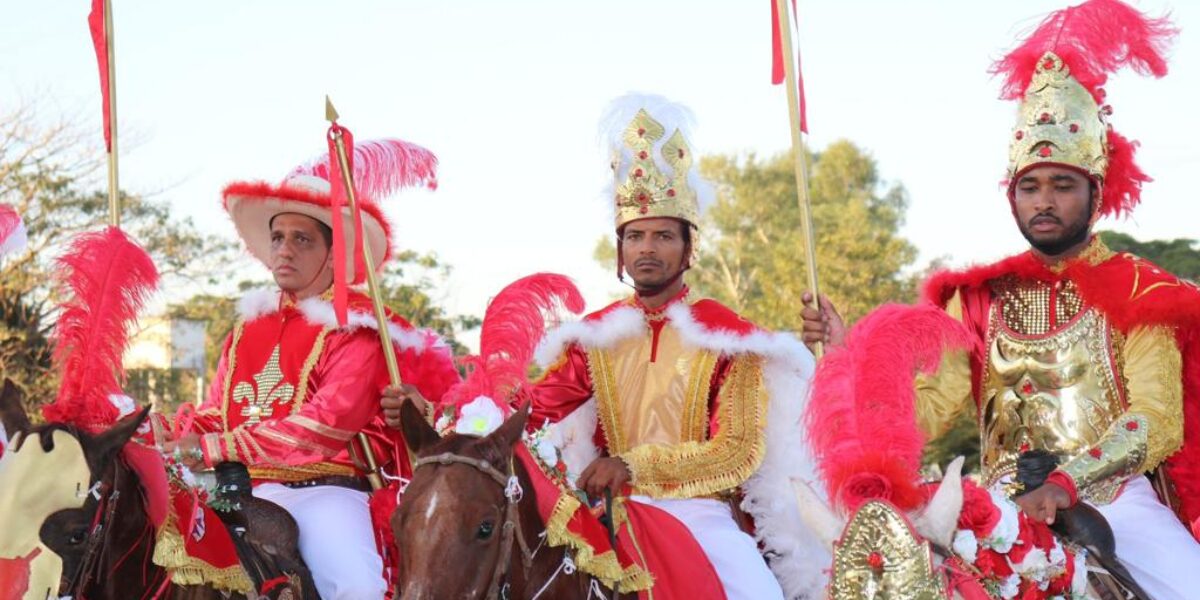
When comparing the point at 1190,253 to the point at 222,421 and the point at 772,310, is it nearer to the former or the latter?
the point at 222,421

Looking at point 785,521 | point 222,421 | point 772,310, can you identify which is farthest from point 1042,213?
point 772,310

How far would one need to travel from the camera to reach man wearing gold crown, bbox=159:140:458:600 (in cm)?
675

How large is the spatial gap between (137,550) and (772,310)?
34.4 meters

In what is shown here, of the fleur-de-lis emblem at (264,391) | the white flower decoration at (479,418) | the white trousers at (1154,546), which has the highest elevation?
the fleur-de-lis emblem at (264,391)

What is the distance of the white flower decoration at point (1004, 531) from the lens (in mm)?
4512

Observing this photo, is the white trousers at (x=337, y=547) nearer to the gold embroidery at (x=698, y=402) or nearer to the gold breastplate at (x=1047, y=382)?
the gold embroidery at (x=698, y=402)

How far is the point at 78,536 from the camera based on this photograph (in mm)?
5125

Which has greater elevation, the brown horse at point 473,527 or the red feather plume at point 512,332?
the red feather plume at point 512,332

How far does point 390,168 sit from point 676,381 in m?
2.23

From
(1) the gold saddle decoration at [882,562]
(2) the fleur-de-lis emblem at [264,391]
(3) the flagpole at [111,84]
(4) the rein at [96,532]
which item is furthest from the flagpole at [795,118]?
(3) the flagpole at [111,84]

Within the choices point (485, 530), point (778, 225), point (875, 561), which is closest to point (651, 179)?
point (485, 530)

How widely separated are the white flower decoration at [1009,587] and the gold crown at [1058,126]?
1.92 m

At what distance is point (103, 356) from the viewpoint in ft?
18.7

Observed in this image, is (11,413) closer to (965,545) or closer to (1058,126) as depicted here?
(965,545)
